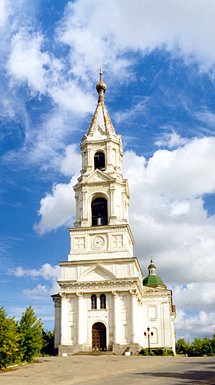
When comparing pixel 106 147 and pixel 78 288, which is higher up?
pixel 106 147

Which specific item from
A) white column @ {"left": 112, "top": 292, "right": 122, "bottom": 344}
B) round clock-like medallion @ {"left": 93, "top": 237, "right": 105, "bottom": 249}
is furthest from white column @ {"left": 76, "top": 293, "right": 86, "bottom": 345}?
round clock-like medallion @ {"left": 93, "top": 237, "right": 105, "bottom": 249}

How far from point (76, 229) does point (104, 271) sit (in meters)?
5.67

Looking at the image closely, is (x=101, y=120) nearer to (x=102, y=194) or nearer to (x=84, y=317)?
(x=102, y=194)

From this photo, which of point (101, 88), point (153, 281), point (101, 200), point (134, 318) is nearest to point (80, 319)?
point (134, 318)

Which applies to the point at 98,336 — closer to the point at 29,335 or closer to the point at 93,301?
the point at 93,301

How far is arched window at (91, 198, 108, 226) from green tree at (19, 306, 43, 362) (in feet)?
68.8

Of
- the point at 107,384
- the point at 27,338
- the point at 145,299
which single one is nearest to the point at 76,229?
the point at 145,299

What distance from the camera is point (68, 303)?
169 ft

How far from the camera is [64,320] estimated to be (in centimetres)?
5103

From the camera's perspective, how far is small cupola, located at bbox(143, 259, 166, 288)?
2687 inches

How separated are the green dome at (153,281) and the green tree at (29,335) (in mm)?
34627

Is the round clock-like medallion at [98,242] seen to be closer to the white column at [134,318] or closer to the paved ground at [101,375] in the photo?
the white column at [134,318]

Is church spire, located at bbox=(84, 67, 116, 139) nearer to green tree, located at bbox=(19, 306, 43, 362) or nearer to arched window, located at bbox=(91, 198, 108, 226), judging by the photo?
arched window, located at bbox=(91, 198, 108, 226)

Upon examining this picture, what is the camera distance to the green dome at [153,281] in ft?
224
